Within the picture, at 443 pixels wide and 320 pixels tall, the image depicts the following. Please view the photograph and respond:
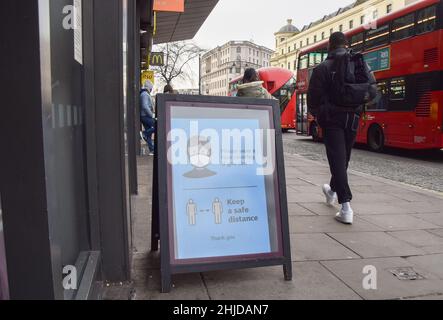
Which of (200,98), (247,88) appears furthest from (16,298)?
(247,88)

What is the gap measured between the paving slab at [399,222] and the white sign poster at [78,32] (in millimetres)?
3422

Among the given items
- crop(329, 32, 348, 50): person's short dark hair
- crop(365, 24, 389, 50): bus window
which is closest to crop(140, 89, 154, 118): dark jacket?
crop(329, 32, 348, 50): person's short dark hair

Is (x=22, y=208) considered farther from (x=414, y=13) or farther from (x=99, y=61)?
(x=414, y=13)

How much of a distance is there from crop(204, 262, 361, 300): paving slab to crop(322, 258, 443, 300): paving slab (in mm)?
89

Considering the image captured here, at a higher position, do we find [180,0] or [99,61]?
[180,0]

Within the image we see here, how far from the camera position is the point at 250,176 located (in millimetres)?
3107

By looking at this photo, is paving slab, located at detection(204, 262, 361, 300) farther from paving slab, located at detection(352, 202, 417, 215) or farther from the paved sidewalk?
paving slab, located at detection(352, 202, 417, 215)

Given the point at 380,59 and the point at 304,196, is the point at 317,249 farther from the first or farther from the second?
the point at 380,59

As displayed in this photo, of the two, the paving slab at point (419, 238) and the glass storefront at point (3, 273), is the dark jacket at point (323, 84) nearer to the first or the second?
the paving slab at point (419, 238)

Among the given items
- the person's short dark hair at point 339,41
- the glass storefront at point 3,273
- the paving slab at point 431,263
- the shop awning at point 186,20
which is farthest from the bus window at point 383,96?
the glass storefront at point 3,273

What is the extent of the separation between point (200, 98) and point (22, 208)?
169cm

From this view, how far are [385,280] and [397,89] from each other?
36.2 ft

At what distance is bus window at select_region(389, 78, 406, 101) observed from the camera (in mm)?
12663

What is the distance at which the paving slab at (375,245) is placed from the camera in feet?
12.2
